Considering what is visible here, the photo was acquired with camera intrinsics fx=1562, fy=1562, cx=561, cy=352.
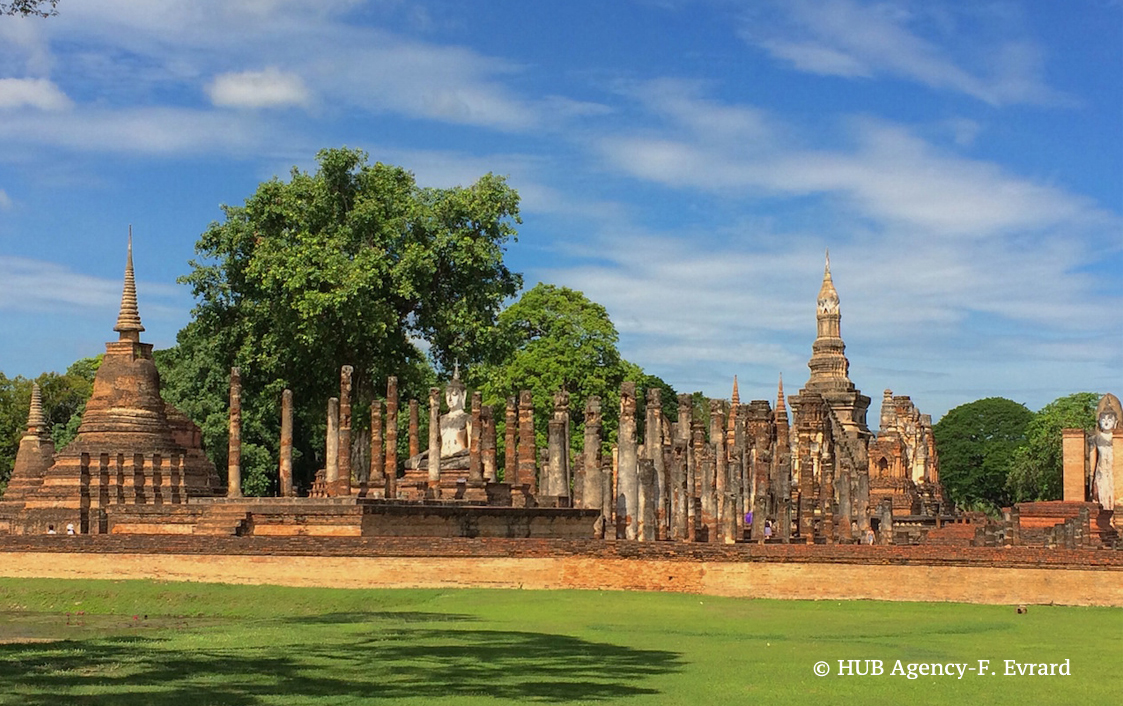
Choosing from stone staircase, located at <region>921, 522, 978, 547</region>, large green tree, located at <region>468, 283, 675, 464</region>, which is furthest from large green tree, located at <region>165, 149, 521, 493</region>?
stone staircase, located at <region>921, 522, 978, 547</region>

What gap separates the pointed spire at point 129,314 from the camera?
120 feet

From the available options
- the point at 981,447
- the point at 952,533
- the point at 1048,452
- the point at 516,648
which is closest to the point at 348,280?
the point at 952,533

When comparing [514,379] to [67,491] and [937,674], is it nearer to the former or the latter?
[67,491]

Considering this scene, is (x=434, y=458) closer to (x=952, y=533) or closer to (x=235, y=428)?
(x=235, y=428)

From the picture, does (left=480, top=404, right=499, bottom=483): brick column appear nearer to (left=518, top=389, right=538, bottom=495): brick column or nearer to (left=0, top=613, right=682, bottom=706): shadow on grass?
(left=518, top=389, right=538, bottom=495): brick column

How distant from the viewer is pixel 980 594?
22219mm

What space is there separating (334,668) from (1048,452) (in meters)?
53.0

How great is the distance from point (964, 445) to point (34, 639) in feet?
225

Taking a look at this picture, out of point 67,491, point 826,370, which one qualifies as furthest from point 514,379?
point 67,491

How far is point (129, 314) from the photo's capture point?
36656mm

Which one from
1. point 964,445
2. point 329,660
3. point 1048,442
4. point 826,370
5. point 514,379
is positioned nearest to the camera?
point 329,660

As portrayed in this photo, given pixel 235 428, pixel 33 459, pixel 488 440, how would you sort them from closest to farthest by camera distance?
pixel 235 428 → pixel 488 440 → pixel 33 459

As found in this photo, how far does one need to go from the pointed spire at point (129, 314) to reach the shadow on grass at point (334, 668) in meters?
19.6

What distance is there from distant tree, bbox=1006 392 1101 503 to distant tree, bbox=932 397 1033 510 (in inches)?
290
